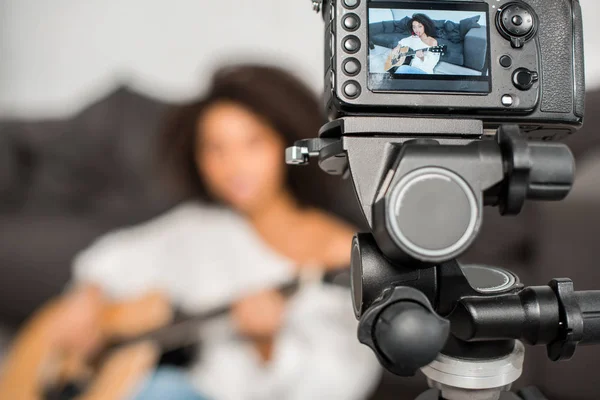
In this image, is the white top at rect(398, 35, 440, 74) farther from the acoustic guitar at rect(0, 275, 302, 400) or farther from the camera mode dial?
the acoustic guitar at rect(0, 275, 302, 400)

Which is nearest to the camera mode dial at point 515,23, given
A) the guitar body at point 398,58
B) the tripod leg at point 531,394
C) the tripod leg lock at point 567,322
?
the guitar body at point 398,58

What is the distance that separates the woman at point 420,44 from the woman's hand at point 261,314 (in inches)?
43.4

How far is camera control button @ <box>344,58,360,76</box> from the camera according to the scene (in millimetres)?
523

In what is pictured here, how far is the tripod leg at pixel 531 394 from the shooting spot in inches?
22.8

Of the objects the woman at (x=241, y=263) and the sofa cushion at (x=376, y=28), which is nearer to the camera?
the sofa cushion at (x=376, y=28)

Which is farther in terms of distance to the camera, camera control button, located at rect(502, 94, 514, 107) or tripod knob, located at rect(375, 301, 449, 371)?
camera control button, located at rect(502, 94, 514, 107)

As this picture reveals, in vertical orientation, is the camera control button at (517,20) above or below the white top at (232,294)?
above

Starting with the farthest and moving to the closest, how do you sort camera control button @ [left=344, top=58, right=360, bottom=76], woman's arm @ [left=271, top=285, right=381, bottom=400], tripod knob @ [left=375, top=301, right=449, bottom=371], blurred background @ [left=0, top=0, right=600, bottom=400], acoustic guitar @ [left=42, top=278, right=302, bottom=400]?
1. blurred background @ [left=0, top=0, right=600, bottom=400]
2. acoustic guitar @ [left=42, top=278, right=302, bottom=400]
3. woman's arm @ [left=271, top=285, right=381, bottom=400]
4. camera control button @ [left=344, top=58, right=360, bottom=76]
5. tripod knob @ [left=375, top=301, right=449, bottom=371]

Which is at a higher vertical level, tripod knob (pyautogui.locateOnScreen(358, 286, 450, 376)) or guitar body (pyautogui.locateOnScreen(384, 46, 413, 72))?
guitar body (pyautogui.locateOnScreen(384, 46, 413, 72))

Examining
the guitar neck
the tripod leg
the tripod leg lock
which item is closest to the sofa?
the tripod leg lock

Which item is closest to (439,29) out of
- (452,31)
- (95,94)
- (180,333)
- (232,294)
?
(452,31)

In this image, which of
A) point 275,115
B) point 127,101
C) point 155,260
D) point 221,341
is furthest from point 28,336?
point 275,115

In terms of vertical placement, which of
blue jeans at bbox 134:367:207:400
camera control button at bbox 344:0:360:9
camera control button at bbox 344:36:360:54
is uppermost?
camera control button at bbox 344:0:360:9

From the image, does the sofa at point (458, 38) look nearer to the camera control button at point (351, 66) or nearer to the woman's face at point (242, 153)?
the camera control button at point (351, 66)
